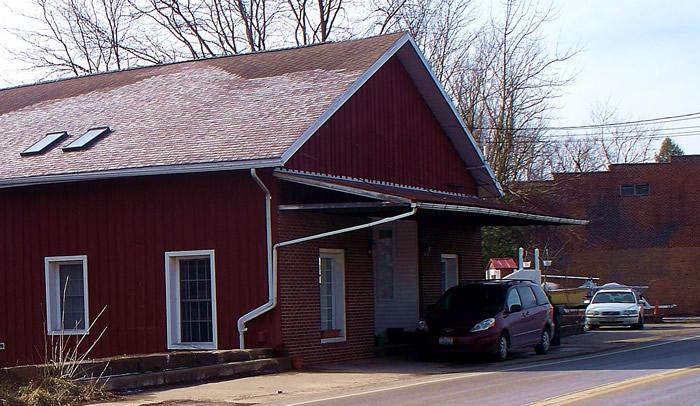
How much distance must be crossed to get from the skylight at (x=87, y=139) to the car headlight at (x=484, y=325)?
9483mm

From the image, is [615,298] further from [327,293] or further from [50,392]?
[50,392]

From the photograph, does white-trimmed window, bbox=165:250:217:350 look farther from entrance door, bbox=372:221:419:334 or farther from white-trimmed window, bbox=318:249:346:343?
entrance door, bbox=372:221:419:334

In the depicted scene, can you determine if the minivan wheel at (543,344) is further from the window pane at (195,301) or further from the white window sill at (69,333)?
the white window sill at (69,333)

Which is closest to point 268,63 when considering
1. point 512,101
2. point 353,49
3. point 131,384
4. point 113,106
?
point 353,49

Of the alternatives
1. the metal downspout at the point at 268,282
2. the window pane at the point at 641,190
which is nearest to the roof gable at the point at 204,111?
the metal downspout at the point at 268,282

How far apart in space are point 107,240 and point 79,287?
150cm

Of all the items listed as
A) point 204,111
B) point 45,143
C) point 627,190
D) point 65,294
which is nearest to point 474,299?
point 204,111

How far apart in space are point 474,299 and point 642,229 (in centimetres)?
3335

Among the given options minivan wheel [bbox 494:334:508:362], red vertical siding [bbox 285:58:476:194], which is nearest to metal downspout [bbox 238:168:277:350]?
red vertical siding [bbox 285:58:476:194]

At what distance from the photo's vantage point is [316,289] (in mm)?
22281

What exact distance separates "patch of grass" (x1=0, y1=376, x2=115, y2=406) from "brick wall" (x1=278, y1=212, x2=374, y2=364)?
19.4 feet

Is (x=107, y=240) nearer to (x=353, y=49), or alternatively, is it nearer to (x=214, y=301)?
(x=214, y=301)

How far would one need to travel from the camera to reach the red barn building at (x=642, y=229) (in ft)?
175

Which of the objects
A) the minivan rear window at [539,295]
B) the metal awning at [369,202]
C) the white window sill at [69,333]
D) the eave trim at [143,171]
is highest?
the eave trim at [143,171]
